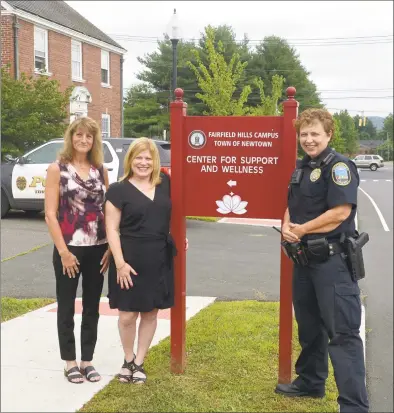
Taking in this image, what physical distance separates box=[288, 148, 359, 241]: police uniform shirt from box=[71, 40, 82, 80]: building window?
21979 mm

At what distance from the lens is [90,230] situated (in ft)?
12.7

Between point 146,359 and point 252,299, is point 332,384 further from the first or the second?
point 252,299

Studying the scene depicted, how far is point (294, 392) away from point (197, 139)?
6.22 feet

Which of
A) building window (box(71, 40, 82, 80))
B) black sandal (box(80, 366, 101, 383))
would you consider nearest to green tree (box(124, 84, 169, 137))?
building window (box(71, 40, 82, 80))

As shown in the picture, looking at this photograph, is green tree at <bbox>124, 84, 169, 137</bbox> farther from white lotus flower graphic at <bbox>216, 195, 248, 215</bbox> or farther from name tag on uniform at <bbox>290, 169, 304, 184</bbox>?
name tag on uniform at <bbox>290, 169, 304, 184</bbox>

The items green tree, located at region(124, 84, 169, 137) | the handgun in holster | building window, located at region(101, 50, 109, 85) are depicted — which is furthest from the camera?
green tree, located at region(124, 84, 169, 137)

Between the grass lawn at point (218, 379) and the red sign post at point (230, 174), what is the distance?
21 cm

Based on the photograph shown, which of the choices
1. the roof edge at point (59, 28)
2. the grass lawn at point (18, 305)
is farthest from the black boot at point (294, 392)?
the roof edge at point (59, 28)

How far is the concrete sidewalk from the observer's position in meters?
3.76

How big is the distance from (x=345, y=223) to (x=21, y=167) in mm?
9653

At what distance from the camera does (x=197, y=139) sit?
4148 mm

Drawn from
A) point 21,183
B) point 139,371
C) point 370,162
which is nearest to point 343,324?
point 139,371

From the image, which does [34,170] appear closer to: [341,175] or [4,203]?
[4,203]

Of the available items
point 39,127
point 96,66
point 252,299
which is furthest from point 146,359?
point 96,66
